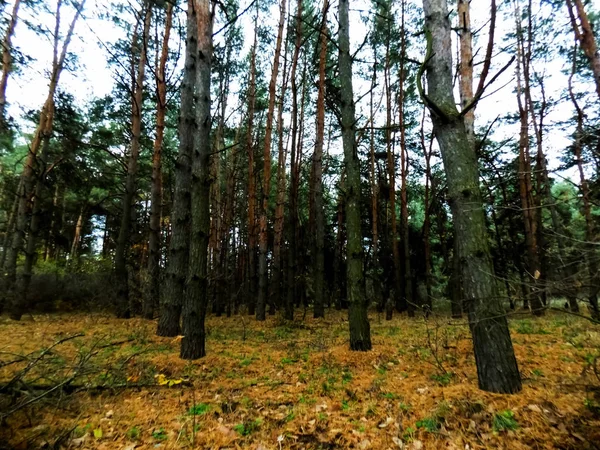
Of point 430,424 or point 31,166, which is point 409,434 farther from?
point 31,166

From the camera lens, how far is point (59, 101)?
35.3 feet

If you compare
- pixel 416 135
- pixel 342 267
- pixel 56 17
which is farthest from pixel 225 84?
pixel 342 267

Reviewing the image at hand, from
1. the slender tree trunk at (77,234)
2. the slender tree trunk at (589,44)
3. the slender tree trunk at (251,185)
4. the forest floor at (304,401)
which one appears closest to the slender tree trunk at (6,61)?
the slender tree trunk at (251,185)

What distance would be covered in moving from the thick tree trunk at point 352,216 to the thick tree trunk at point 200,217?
8.54 ft

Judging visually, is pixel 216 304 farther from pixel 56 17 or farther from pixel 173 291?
pixel 56 17

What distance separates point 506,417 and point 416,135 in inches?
570

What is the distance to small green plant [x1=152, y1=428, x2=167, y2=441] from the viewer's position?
272cm

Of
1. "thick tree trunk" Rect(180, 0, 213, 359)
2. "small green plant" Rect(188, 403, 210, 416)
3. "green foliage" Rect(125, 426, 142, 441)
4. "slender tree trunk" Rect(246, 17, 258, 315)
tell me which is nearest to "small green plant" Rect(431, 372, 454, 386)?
"small green plant" Rect(188, 403, 210, 416)

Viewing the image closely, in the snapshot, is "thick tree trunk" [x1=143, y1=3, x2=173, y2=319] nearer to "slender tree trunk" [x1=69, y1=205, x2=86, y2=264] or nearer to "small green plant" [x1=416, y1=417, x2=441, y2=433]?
"small green plant" [x1=416, y1=417, x2=441, y2=433]

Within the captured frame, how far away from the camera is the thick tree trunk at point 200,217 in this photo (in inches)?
196

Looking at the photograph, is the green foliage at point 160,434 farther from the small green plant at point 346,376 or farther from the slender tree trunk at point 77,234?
the slender tree trunk at point 77,234

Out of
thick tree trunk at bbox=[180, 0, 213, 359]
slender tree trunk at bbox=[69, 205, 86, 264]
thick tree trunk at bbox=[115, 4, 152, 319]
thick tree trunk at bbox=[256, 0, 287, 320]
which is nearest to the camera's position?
thick tree trunk at bbox=[180, 0, 213, 359]

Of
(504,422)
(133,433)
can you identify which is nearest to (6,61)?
(133,433)

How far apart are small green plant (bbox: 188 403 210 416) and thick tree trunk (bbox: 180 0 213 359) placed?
1761mm
